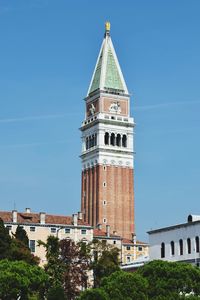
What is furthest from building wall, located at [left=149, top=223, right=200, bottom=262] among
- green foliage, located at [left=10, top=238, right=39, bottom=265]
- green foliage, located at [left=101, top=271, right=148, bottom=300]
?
green foliage, located at [left=101, top=271, right=148, bottom=300]

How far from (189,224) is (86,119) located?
62.0m

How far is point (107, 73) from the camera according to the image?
12394 cm

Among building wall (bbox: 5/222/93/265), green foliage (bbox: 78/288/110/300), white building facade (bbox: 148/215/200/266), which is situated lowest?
green foliage (bbox: 78/288/110/300)

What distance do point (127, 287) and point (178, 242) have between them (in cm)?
1784

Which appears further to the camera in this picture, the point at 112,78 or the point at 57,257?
the point at 112,78

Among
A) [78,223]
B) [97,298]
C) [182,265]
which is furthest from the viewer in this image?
[78,223]

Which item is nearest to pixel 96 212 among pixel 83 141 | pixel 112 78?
pixel 83 141

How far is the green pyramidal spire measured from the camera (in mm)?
123188

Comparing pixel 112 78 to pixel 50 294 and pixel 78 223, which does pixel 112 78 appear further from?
pixel 50 294

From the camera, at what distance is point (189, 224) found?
216 ft

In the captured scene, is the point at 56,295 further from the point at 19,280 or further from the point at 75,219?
the point at 75,219

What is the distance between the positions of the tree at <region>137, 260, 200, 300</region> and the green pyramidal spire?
71393 millimetres

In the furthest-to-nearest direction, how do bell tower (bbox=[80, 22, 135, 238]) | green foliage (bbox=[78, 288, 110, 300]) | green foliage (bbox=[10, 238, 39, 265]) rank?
bell tower (bbox=[80, 22, 135, 238]) → green foliage (bbox=[10, 238, 39, 265]) → green foliage (bbox=[78, 288, 110, 300])

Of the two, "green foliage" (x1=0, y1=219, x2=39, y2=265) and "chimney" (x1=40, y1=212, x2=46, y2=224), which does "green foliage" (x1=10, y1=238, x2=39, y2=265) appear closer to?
"green foliage" (x1=0, y1=219, x2=39, y2=265)
